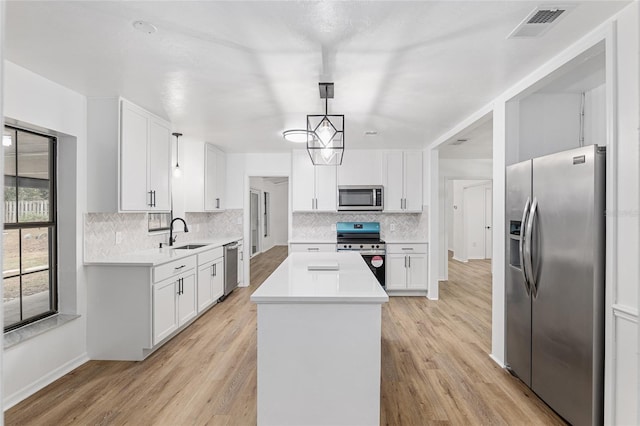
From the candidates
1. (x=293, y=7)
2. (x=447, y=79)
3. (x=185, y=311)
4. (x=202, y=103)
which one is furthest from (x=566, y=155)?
(x=185, y=311)

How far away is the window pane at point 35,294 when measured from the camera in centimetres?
272

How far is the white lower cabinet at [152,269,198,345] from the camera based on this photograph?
320cm

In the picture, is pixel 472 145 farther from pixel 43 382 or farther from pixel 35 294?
pixel 43 382

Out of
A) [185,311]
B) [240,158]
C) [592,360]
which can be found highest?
[240,158]

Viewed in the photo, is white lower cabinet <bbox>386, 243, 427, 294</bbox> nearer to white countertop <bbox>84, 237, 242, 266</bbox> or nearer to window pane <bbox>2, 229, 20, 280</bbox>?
white countertop <bbox>84, 237, 242, 266</bbox>

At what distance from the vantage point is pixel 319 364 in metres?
2.04

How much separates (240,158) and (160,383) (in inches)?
157

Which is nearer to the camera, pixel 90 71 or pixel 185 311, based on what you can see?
pixel 90 71

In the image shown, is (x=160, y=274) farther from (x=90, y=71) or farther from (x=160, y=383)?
(x=90, y=71)

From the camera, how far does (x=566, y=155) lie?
2152 mm

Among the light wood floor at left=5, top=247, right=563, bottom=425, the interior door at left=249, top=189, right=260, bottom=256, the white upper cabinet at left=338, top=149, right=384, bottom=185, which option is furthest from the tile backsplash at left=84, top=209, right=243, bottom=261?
the interior door at left=249, top=189, right=260, bottom=256

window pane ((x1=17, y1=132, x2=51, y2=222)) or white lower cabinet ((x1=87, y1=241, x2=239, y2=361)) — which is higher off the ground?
window pane ((x1=17, y1=132, x2=51, y2=222))

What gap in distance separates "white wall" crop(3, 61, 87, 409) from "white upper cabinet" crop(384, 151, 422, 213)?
13.2 ft

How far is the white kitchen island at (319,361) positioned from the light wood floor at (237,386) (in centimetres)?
34
